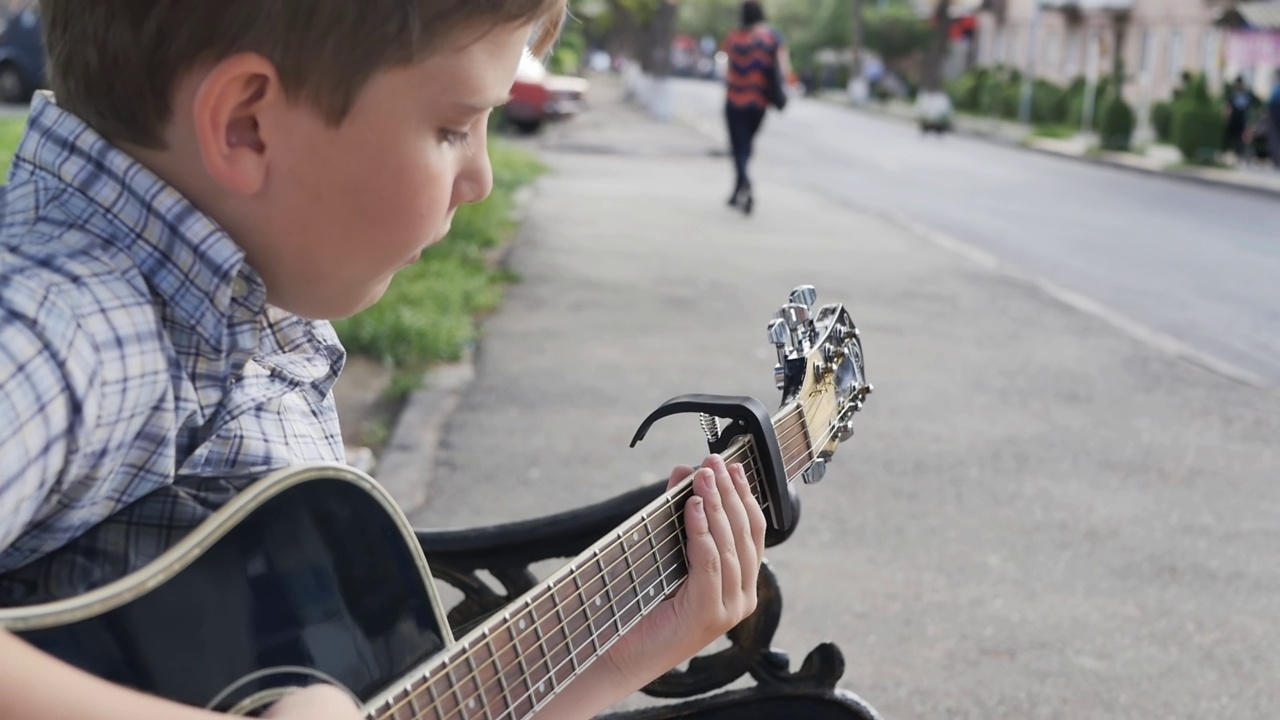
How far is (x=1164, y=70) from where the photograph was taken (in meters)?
44.0

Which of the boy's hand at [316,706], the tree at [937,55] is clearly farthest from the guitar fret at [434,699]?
the tree at [937,55]

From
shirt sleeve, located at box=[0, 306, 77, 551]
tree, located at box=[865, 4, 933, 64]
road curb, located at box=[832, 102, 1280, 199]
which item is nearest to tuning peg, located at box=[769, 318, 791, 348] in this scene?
shirt sleeve, located at box=[0, 306, 77, 551]

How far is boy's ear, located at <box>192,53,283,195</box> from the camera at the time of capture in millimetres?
1279

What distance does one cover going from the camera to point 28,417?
111 centimetres

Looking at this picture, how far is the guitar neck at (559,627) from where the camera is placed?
1.42 m

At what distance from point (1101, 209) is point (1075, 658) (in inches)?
580

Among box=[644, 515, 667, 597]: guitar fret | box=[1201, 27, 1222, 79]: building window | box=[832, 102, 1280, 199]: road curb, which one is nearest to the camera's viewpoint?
box=[644, 515, 667, 597]: guitar fret

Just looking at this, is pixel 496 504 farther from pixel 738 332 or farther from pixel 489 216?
pixel 489 216

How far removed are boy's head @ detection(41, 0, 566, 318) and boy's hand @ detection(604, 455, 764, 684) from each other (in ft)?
1.65

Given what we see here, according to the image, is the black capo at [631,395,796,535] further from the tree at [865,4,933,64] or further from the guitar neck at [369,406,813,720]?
Result: the tree at [865,4,933,64]

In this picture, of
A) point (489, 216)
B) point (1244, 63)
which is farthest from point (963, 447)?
point (1244, 63)

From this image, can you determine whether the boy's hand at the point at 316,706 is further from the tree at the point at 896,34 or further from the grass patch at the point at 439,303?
the tree at the point at 896,34

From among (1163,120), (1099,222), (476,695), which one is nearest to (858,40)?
(1163,120)

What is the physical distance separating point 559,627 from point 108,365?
23.6 inches
